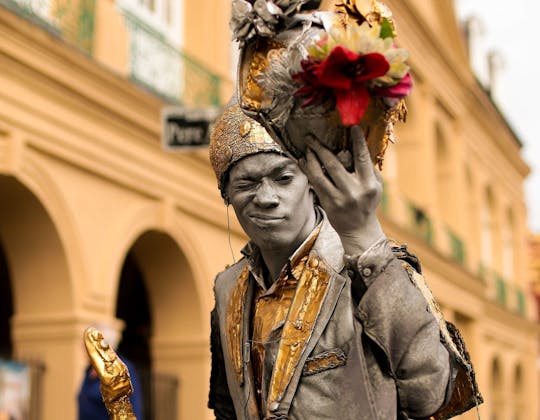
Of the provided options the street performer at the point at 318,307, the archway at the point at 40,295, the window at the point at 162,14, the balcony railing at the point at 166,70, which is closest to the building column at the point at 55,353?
the archway at the point at 40,295

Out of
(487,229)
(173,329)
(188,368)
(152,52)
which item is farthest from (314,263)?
(487,229)

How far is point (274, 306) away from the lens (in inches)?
98.1

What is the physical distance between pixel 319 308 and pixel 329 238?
0.69 feet

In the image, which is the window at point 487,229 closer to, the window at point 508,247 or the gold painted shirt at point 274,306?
the window at point 508,247

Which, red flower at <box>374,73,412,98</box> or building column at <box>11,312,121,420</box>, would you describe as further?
building column at <box>11,312,121,420</box>

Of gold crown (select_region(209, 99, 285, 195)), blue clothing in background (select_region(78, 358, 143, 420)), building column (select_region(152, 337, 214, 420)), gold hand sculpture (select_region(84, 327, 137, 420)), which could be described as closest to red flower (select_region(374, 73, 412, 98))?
gold crown (select_region(209, 99, 285, 195))

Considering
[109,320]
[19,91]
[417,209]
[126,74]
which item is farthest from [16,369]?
[417,209]

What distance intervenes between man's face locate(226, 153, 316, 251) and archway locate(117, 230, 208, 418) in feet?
32.4

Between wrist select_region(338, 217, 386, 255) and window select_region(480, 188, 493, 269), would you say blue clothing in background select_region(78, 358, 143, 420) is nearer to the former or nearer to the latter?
wrist select_region(338, 217, 386, 255)

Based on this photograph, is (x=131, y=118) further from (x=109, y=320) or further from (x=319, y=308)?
(x=319, y=308)

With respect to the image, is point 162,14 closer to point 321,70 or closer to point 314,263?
point 314,263

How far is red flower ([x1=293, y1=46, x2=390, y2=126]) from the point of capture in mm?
1937

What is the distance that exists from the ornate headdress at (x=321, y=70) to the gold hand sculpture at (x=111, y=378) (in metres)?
0.63

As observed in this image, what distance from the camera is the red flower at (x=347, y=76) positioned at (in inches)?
76.2
